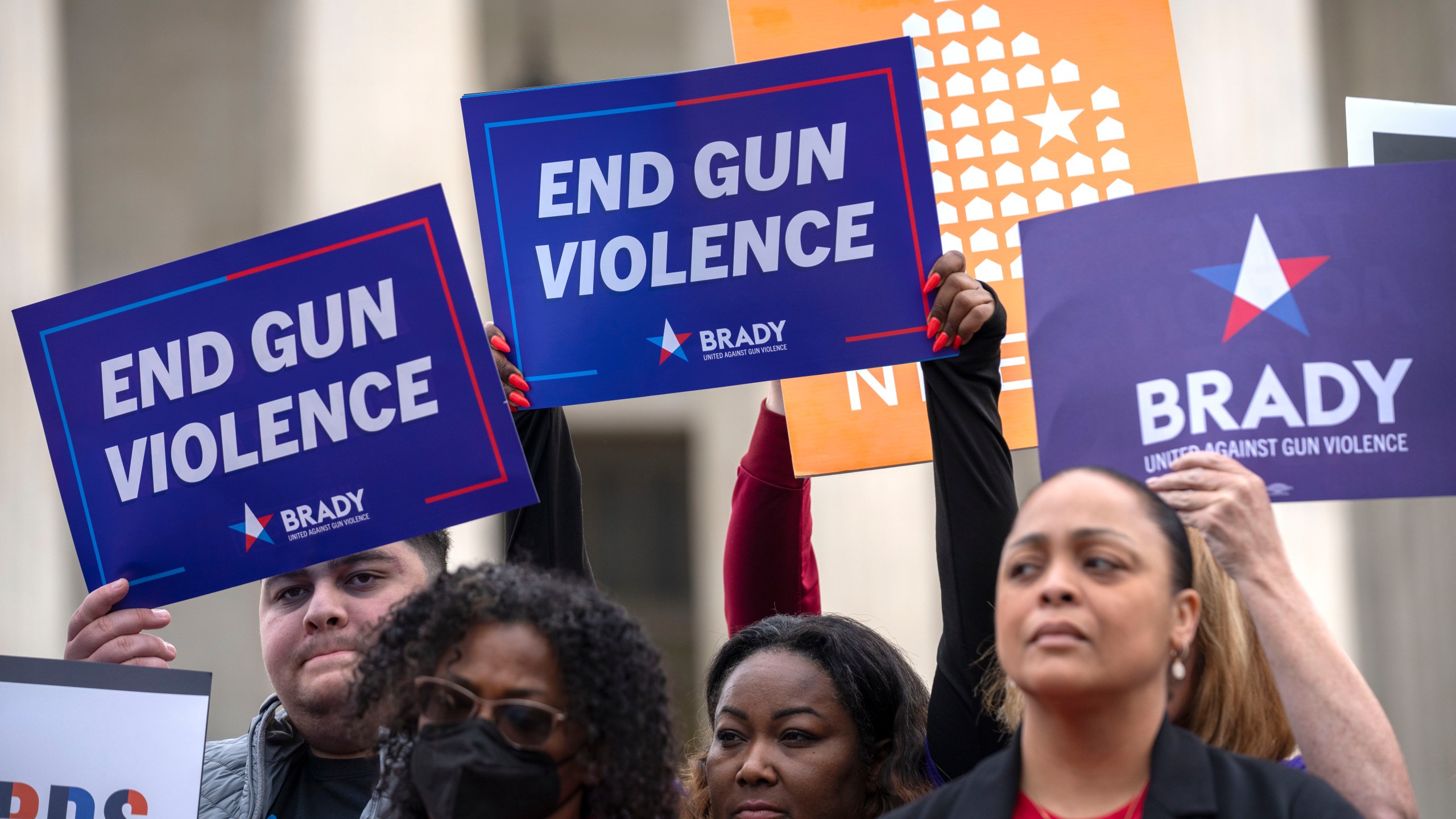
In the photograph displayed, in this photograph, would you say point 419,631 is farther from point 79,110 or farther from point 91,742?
point 79,110

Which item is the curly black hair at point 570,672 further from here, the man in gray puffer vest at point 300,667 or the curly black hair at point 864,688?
the curly black hair at point 864,688

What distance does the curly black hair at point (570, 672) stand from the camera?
266 cm

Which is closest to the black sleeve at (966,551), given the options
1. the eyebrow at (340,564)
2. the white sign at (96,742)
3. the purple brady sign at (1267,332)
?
the purple brady sign at (1267,332)

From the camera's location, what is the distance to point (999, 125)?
3.88m

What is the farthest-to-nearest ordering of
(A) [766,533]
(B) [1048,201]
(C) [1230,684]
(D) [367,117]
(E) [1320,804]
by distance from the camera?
(D) [367,117] → (A) [766,533] → (B) [1048,201] → (C) [1230,684] → (E) [1320,804]

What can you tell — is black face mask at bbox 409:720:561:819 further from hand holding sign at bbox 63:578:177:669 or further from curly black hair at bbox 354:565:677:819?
hand holding sign at bbox 63:578:177:669

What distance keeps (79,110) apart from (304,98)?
4.80 ft

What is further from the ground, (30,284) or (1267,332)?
(30,284)

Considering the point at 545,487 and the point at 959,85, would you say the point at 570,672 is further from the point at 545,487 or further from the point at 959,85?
the point at 959,85

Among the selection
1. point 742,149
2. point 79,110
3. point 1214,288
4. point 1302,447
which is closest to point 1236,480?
point 1302,447

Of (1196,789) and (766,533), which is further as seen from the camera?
(766,533)

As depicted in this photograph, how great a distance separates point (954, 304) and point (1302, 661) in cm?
113

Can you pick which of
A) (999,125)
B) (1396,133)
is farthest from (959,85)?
(1396,133)

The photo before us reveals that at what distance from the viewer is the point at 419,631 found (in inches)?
111
